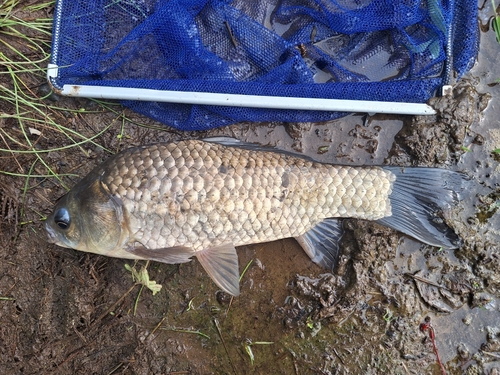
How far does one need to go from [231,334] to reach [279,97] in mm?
1567

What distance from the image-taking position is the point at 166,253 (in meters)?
2.23

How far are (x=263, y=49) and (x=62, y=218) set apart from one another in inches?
61.7

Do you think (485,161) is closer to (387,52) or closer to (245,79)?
(387,52)

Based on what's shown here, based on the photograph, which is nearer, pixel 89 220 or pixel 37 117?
pixel 89 220

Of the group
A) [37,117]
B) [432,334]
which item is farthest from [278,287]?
[37,117]

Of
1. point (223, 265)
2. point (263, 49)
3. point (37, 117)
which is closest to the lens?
point (223, 265)

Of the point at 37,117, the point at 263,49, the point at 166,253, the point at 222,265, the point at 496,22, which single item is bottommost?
the point at 222,265

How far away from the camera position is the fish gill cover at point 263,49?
2.47m

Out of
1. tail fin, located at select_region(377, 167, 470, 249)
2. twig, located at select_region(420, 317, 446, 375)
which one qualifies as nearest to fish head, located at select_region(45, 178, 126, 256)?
tail fin, located at select_region(377, 167, 470, 249)

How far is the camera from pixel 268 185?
2268 millimetres

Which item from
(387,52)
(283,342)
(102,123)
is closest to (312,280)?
(283,342)

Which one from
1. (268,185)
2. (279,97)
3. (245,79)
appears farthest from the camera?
(245,79)

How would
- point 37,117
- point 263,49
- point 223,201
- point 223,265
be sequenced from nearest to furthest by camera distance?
point 223,201 → point 223,265 → point 263,49 → point 37,117

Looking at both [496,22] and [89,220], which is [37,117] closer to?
[89,220]
